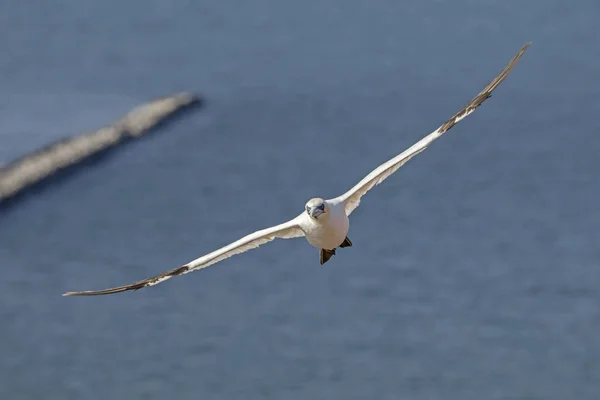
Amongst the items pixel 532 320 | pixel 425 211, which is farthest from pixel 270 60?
pixel 532 320

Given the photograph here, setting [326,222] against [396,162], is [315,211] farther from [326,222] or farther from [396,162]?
[396,162]

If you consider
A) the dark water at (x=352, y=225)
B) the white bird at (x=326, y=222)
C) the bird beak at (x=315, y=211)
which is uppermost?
the dark water at (x=352, y=225)

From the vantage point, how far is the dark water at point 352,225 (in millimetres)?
38719

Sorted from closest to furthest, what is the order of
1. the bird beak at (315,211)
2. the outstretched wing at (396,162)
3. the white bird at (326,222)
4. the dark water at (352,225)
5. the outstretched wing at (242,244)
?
the bird beak at (315,211)
the white bird at (326,222)
the outstretched wing at (396,162)
the outstretched wing at (242,244)
the dark water at (352,225)

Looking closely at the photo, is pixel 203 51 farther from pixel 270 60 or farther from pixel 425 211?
pixel 425 211

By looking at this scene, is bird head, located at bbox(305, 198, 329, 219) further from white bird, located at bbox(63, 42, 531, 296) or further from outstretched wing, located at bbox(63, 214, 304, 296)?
outstretched wing, located at bbox(63, 214, 304, 296)

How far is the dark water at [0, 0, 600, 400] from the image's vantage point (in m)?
38.7

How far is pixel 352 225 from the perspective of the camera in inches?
1697

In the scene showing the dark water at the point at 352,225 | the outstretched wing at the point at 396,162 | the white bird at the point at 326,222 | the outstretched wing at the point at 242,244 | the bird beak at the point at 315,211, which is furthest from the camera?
the dark water at the point at 352,225

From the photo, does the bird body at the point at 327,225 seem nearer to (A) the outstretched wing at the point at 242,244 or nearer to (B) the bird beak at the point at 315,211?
A: (B) the bird beak at the point at 315,211

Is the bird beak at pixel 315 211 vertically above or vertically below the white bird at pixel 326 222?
below

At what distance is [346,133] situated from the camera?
51219 mm

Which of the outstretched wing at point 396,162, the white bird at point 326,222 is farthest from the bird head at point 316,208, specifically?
the outstretched wing at point 396,162

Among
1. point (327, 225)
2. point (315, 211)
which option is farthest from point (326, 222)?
point (315, 211)
